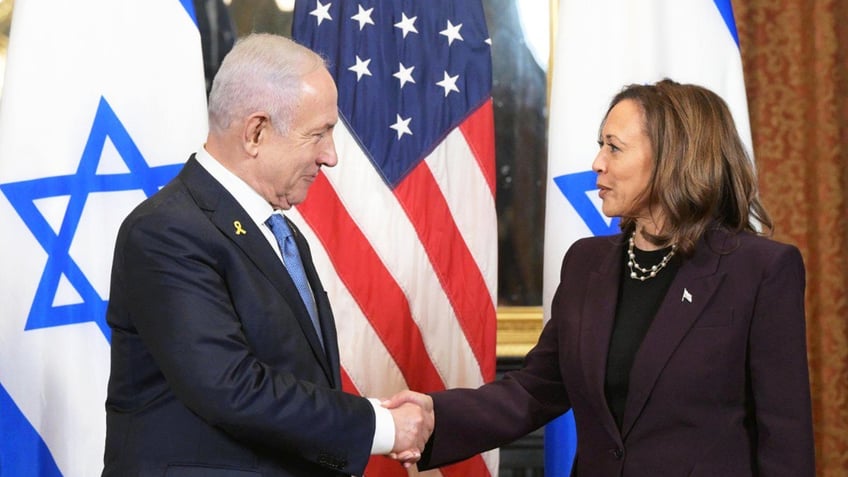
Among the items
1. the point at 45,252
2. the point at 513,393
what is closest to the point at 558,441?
the point at 513,393

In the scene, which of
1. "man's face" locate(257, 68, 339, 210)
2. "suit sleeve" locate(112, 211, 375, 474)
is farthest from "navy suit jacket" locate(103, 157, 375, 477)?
"man's face" locate(257, 68, 339, 210)

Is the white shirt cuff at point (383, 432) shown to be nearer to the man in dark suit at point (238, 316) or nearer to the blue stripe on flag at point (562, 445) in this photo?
the man in dark suit at point (238, 316)

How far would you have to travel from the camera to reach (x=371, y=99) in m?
3.43

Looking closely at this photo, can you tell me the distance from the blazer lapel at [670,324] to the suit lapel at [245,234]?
0.65 meters

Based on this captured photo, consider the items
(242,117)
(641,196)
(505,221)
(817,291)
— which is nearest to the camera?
(242,117)

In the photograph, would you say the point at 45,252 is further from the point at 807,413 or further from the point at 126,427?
the point at 807,413

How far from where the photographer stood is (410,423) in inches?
93.2

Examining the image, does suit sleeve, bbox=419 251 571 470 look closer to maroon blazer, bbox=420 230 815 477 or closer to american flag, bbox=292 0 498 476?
maroon blazer, bbox=420 230 815 477

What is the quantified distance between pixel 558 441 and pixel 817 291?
108 centimetres

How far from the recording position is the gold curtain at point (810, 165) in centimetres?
365

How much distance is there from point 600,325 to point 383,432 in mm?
558

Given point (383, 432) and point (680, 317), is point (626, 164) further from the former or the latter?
point (383, 432)

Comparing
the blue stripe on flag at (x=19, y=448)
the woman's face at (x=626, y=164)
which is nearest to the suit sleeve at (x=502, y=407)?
the woman's face at (x=626, y=164)

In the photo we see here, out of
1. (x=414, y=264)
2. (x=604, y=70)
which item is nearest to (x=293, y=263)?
(x=414, y=264)
